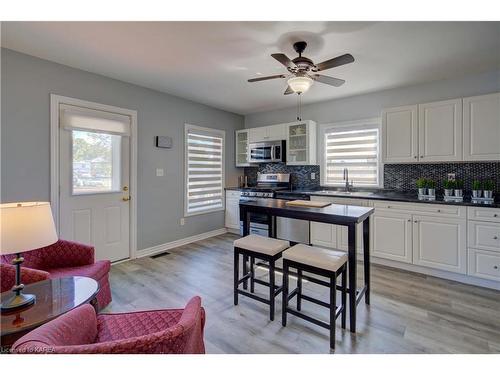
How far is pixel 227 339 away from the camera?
6.38 feet

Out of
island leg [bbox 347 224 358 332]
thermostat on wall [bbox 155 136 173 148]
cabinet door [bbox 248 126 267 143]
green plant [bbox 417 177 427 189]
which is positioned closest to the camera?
island leg [bbox 347 224 358 332]

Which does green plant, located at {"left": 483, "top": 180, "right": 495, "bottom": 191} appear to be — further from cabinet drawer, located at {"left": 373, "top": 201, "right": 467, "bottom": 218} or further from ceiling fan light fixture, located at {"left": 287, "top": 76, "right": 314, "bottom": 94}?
ceiling fan light fixture, located at {"left": 287, "top": 76, "right": 314, "bottom": 94}

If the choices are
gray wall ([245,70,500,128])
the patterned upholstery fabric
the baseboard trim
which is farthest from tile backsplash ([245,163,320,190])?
the patterned upholstery fabric

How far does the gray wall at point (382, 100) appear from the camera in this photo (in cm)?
317

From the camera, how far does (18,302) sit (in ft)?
4.59

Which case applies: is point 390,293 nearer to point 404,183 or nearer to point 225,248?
point 404,183

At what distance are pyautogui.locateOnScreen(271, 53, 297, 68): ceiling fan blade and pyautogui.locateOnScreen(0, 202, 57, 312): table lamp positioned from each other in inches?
74.7

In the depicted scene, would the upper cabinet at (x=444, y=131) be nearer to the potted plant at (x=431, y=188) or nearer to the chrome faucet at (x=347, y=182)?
the potted plant at (x=431, y=188)

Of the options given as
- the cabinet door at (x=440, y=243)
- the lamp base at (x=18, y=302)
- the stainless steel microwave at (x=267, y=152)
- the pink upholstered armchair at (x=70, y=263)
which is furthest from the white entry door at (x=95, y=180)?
the cabinet door at (x=440, y=243)

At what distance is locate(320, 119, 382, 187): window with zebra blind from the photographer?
4023 mm

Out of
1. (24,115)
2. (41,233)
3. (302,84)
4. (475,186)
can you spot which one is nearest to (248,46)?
(302,84)

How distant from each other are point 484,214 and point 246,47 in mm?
3036

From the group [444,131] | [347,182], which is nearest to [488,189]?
[444,131]
